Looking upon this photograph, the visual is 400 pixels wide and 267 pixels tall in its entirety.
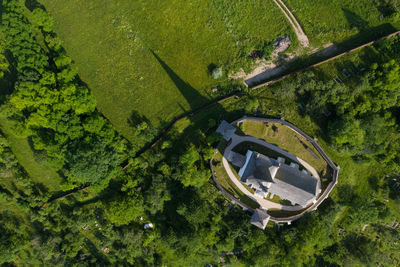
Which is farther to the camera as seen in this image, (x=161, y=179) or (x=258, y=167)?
(x=161, y=179)

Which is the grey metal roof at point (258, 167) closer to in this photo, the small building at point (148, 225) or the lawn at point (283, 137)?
the lawn at point (283, 137)

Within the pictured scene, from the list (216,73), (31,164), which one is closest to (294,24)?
(216,73)

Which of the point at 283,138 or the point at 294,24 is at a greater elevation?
the point at 294,24

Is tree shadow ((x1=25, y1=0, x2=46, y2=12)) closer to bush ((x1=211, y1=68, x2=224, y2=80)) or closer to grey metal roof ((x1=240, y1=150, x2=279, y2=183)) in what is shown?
bush ((x1=211, y1=68, x2=224, y2=80))

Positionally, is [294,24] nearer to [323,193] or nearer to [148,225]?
[323,193]

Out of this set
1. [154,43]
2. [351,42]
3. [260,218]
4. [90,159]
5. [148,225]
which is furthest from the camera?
[148,225]

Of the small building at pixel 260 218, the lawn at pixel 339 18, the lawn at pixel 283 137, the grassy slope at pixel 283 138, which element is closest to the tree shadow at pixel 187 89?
the lawn at pixel 283 137
